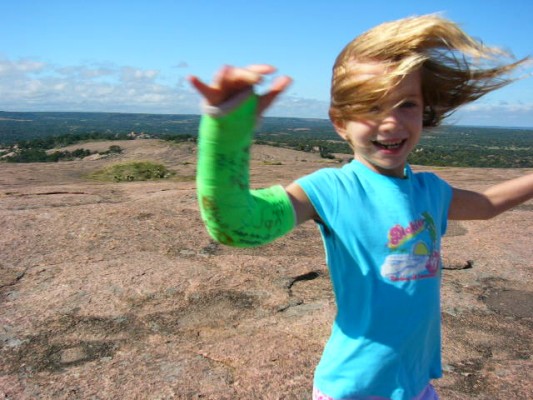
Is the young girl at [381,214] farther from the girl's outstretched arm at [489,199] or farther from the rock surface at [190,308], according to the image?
the rock surface at [190,308]

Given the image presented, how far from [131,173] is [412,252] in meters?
11.8

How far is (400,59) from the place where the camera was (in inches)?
50.5

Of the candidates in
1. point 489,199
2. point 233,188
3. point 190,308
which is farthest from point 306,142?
point 233,188

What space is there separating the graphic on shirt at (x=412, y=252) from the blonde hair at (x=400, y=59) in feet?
1.01

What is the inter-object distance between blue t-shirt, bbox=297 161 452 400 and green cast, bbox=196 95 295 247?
0.59ft

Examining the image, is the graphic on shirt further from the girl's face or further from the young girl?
the girl's face

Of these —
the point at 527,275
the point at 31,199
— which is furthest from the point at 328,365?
the point at 31,199

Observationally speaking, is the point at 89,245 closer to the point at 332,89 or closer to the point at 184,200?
the point at 184,200

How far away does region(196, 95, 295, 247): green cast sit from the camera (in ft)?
2.81

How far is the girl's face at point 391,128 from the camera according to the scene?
4.12 ft

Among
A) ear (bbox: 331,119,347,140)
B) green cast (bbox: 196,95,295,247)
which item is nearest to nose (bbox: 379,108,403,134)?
ear (bbox: 331,119,347,140)

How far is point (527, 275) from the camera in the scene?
4.16m

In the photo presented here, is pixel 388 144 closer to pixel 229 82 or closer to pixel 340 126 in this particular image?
pixel 340 126

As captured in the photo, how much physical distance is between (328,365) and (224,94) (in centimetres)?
82
